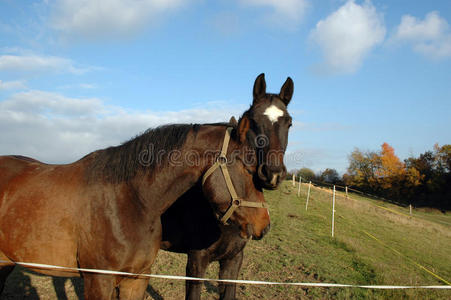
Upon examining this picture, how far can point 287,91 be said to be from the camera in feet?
8.79

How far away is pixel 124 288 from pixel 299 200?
18057 mm

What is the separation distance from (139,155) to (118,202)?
1.55 feet

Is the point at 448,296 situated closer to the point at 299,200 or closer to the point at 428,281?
the point at 428,281

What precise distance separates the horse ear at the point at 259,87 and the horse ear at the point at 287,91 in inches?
7.4

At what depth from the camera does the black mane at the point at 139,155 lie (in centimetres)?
261

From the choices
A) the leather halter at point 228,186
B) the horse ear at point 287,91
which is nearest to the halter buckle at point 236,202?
the leather halter at point 228,186

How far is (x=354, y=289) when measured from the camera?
17.7 ft

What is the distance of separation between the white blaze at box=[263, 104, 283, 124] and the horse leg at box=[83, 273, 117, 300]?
6.28ft

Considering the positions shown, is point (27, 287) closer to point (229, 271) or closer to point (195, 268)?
point (195, 268)

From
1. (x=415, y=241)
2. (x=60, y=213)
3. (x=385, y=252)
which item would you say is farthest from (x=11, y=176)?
(x=415, y=241)

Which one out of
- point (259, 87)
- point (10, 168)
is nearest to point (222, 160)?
point (259, 87)

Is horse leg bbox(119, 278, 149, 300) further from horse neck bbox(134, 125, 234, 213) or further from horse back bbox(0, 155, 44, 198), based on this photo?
horse back bbox(0, 155, 44, 198)

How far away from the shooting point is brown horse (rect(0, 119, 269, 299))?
2.35 m

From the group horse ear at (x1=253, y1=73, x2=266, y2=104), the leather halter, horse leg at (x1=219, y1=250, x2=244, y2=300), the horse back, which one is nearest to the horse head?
horse ear at (x1=253, y1=73, x2=266, y2=104)
